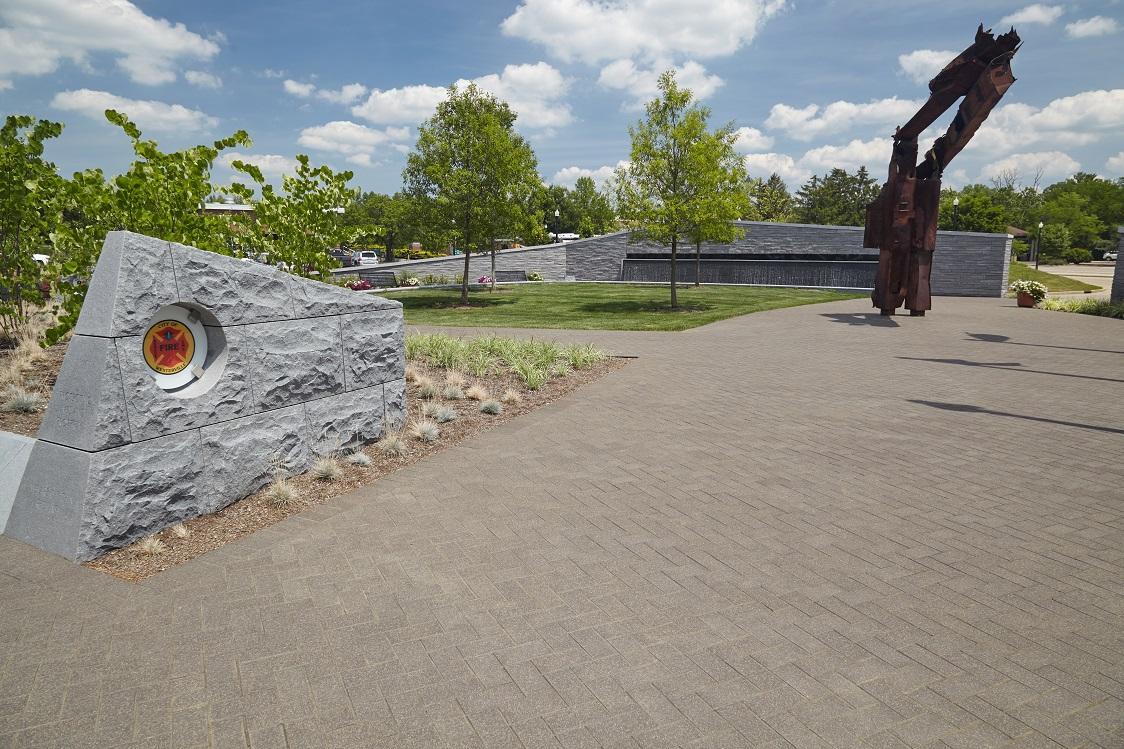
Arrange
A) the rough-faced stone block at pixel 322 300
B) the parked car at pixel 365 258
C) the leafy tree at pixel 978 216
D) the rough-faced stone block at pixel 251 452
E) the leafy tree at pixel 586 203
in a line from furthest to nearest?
the leafy tree at pixel 586 203
the parked car at pixel 365 258
the leafy tree at pixel 978 216
the rough-faced stone block at pixel 322 300
the rough-faced stone block at pixel 251 452

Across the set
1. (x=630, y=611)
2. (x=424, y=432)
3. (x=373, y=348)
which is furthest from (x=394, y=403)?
(x=630, y=611)

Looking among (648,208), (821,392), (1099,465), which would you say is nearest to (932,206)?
(648,208)

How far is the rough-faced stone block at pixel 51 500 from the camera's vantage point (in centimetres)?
455

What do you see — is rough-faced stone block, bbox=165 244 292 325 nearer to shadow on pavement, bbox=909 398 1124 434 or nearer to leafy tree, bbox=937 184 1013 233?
shadow on pavement, bbox=909 398 1124 434

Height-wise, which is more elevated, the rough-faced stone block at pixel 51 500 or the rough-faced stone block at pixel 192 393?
the rough-faced stone block at pixel 192 393

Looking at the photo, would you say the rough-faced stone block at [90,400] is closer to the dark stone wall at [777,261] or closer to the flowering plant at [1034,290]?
the dark stone wall at [777,261]

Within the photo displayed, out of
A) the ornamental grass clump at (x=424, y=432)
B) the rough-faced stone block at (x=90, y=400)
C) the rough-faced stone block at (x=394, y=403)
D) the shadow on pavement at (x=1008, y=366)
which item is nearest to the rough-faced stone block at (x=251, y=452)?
Result: the rough-faced stone block at (x=90, y=400)

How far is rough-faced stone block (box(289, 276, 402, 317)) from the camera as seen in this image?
6.19 meters

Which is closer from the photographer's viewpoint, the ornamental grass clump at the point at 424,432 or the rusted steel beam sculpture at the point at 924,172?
the ornamental grass clump at the point at 424,432

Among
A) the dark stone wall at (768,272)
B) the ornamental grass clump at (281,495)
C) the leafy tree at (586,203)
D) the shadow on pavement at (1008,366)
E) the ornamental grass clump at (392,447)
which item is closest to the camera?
the ornamental grass clump at (281,495)

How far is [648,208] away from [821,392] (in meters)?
11.7

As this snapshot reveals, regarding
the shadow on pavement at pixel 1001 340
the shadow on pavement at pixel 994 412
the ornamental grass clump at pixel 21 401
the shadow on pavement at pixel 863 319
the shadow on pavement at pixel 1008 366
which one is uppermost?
the ornamental grass clump at pixel 21 401

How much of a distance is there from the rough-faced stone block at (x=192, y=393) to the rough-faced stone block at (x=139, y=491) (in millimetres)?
130

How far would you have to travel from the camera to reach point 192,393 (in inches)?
205
